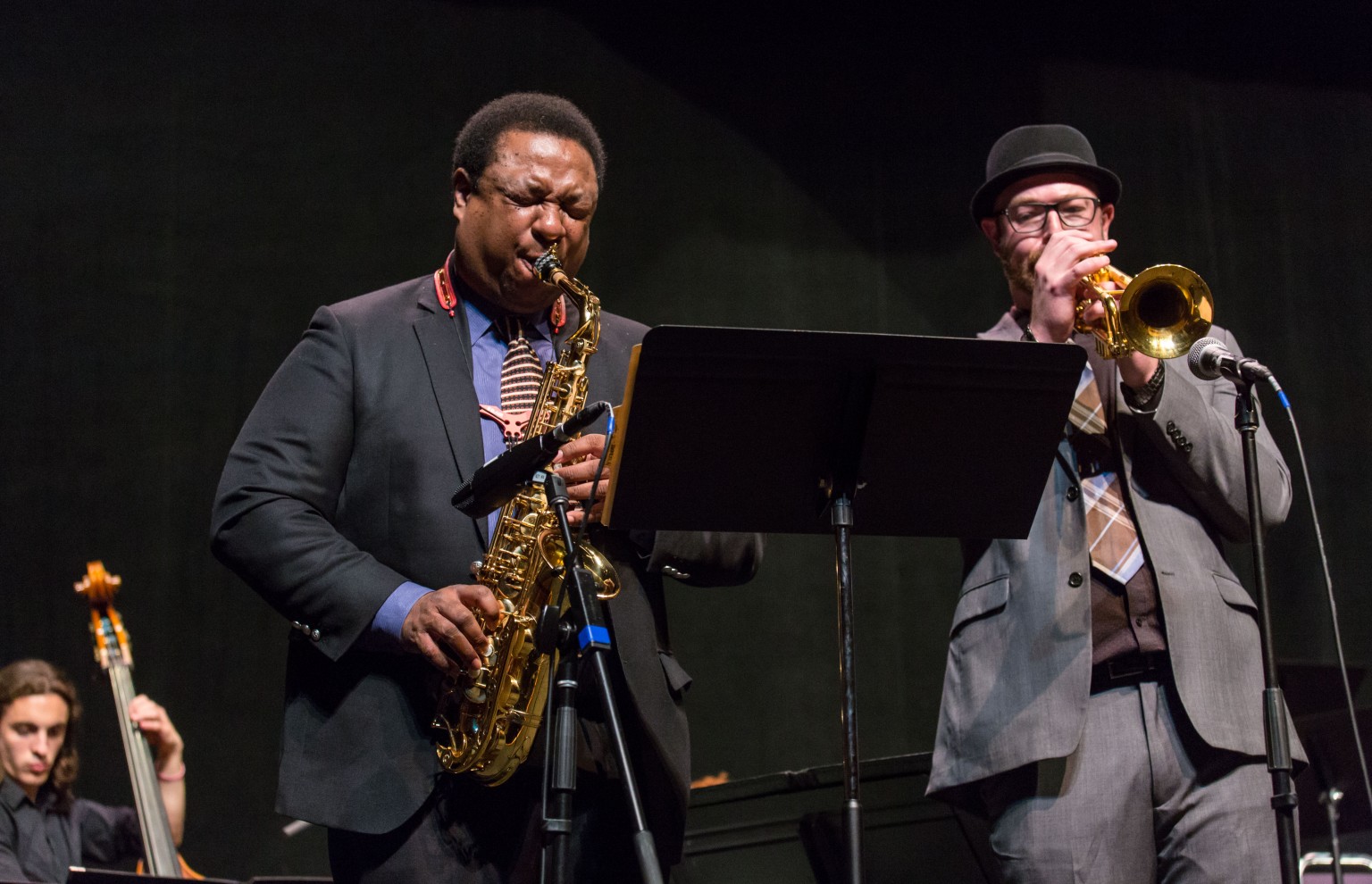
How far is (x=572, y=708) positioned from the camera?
5.99 feet

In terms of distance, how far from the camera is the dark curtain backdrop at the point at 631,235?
471 centimetres

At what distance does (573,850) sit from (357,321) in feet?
3.40

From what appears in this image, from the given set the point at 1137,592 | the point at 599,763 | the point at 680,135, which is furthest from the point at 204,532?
the point at 1137,592

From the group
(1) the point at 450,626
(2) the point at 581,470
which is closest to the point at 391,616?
(1) the point at 450,626

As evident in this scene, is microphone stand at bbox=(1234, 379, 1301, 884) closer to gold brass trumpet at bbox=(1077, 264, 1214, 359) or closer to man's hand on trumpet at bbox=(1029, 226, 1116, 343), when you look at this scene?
gold brass trumpet at bbox=(1077, 264, 1214, 359)

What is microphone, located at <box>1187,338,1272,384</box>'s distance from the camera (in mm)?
2174

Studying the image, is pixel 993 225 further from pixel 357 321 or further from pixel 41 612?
pixel 41 612

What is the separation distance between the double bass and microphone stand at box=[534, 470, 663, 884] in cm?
286

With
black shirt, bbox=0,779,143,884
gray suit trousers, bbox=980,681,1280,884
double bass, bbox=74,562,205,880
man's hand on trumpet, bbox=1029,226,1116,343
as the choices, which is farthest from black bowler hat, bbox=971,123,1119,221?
black shirt, bbox=0,779,143,884

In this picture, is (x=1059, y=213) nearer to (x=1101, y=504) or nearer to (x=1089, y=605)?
(x=1101, y=504)

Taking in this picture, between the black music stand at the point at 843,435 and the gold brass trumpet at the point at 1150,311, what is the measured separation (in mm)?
408

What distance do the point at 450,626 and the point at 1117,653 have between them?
1.20 m

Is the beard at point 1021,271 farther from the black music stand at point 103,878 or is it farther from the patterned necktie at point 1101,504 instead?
the black music stand at point 103,878

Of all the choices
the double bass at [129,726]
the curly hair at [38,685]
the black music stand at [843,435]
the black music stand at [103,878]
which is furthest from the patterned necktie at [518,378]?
the curly hair at [38,685]
